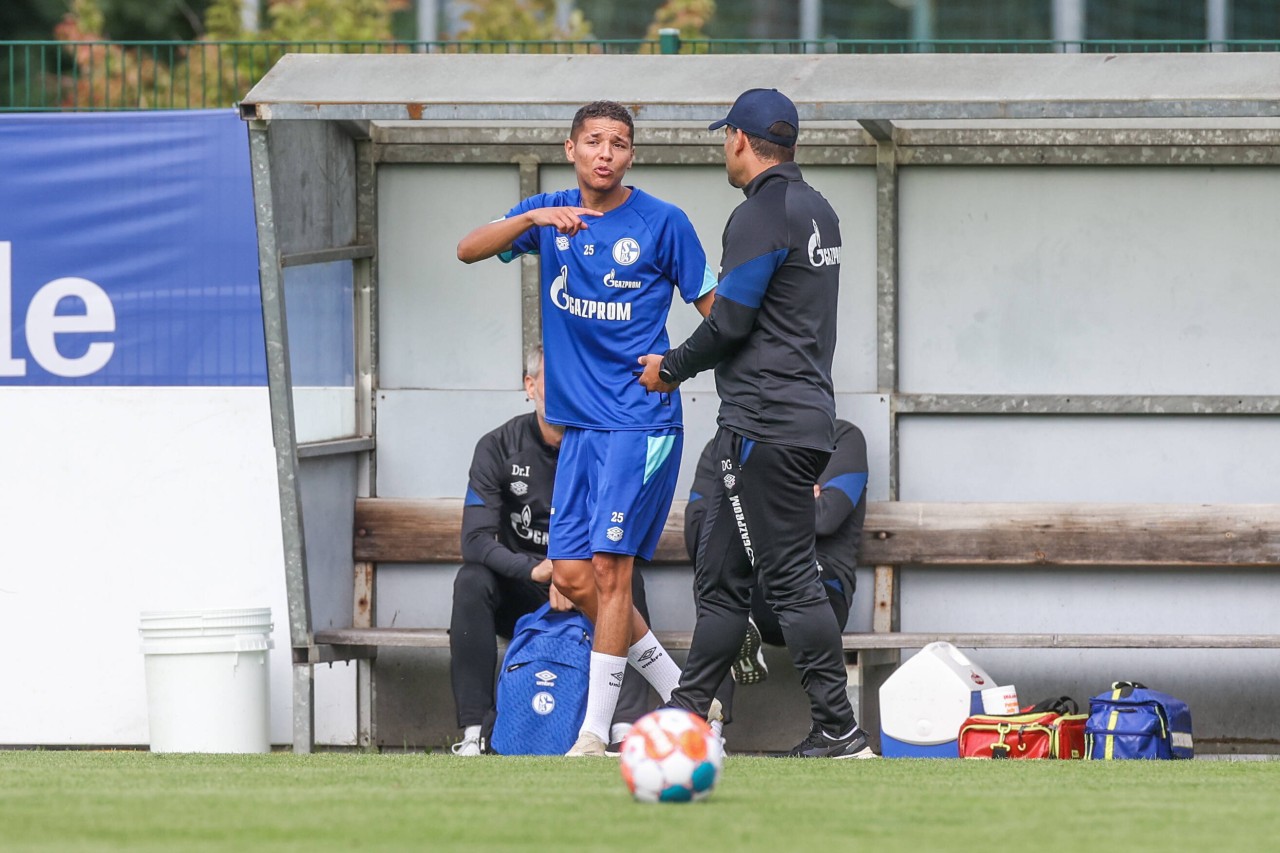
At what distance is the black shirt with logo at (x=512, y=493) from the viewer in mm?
6852

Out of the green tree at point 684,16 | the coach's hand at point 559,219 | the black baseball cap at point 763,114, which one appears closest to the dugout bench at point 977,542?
the coach's hand at point 559,219

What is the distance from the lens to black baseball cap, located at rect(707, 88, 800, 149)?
547cm

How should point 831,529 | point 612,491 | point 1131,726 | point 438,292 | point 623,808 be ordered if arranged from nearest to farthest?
1. point 623,808
2. point 612,491
3. point 1131,726
4. point 831,529
5. point 438,292

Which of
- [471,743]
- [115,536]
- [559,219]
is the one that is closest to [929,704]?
[471,743]

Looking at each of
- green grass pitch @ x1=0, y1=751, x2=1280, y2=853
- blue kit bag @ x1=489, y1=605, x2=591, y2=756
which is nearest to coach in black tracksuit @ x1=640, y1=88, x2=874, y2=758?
green grass pitch @ x1=0, y1=751, x2=1280, y2=853

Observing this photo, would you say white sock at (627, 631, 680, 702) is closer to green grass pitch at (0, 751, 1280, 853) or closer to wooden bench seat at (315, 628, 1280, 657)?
wooden bench seat at (315, 628, 1280, 657)

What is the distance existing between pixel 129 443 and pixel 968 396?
308 centimetres

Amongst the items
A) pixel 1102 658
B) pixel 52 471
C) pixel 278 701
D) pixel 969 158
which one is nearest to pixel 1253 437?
pixel 1102 658

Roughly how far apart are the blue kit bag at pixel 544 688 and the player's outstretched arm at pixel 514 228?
137cm

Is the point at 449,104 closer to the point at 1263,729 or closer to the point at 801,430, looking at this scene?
the point at 801,430

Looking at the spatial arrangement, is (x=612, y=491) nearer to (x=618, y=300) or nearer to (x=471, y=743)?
(x=618, y=300)

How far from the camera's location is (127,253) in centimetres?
724

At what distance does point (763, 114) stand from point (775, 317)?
565 millimetres

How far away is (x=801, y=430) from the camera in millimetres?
5371
